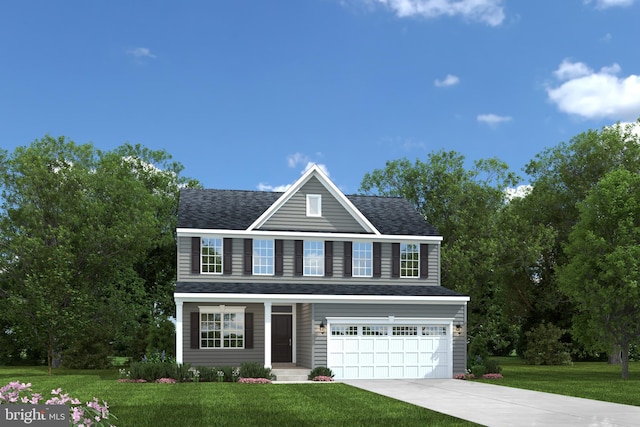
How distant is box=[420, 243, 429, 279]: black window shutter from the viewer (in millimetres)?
34188

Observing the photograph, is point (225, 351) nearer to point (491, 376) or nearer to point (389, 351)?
point (389, 351)

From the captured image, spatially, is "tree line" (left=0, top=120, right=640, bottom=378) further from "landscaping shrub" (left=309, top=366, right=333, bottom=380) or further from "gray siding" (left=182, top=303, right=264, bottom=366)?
"landscaping shrub" (left=309, top=366, right=333, bottom=380)

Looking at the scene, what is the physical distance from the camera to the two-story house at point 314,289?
98.6 ft

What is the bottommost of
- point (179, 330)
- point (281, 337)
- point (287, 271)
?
point (281, 337)

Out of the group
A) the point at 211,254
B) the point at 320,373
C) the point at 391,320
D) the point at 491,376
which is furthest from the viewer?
the point at 211,254

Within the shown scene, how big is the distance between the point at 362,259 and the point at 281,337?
5.08m

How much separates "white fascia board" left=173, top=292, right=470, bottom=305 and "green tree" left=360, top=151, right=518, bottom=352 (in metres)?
13.1

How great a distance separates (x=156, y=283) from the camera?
44312 mm

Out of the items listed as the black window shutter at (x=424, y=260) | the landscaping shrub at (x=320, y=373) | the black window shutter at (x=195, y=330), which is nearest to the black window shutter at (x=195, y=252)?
the black window shutter at (x=195, y=330)

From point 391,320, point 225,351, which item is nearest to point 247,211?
point 225,351

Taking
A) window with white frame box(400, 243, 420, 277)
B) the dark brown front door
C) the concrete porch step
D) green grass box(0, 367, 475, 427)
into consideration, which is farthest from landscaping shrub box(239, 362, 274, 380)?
window with white frame box(400, 243, 420, 277)

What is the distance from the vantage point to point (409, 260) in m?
34.3

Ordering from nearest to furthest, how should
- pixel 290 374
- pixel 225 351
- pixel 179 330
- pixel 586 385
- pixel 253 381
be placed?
pixel 586 385 → pixel 253 381 → pixel 179 330 → pixel 290 374 → pixel 225 351

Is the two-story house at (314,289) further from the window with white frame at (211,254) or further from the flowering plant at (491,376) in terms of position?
the flowering plant at (491,376)
